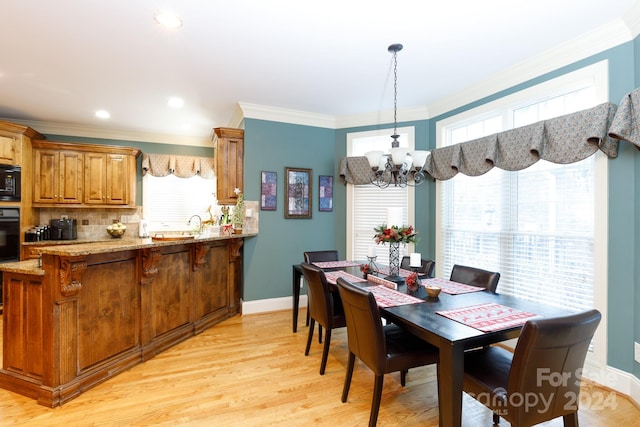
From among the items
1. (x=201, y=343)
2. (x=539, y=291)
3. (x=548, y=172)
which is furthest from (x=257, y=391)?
(x=548, y=172)

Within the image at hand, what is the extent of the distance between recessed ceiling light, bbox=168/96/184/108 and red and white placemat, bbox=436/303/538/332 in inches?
152

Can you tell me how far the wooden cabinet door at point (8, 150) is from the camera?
13.5 feet

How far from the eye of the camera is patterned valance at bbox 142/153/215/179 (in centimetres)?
543

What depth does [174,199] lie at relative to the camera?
568cm

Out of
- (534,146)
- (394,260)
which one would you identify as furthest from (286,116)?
(534,146)

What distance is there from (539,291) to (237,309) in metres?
3.51

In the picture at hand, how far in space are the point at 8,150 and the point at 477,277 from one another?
19.5 ft

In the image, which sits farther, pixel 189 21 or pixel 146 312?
pixel 146 312

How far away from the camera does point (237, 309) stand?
4.27 meters

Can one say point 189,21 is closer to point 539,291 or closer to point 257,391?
point 257,391

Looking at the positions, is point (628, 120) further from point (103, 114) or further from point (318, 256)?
point (103, 114)

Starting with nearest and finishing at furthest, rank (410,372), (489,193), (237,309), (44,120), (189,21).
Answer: (189,21), (410,372), (489,193), (237,309), (44,120)

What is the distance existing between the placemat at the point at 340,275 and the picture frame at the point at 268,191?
1.55m

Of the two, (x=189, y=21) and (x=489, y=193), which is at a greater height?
(x=189, y=21)
